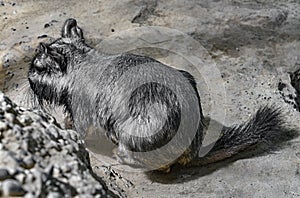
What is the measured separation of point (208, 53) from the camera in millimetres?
3398

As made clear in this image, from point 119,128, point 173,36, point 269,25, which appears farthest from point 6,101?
point 269,25

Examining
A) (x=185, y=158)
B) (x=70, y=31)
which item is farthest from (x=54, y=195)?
(x=70, y=31)

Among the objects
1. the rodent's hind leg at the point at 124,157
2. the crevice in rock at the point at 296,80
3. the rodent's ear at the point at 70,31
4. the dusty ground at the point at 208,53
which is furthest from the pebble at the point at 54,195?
the crevice in rock at the point at 296,80

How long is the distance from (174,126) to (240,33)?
1.37 metres

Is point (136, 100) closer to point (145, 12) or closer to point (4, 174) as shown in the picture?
point (4, 174)

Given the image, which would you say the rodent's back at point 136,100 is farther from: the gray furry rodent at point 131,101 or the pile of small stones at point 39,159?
the pile of small stones at point 39,159

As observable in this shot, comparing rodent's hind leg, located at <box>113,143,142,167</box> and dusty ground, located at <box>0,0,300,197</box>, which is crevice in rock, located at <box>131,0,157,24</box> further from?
rodent's hind leg, located at <box>113,143,142,167</box>

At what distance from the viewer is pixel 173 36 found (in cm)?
356

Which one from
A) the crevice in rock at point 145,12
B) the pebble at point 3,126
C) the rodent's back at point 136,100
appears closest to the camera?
the pebble at point 3,126

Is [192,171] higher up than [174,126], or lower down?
lower down

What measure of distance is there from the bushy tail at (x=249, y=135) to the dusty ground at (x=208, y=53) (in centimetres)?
5

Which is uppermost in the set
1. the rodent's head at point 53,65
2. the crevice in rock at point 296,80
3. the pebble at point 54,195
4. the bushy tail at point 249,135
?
the pebble at point 54,195

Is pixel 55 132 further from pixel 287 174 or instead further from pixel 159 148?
pixel 287 174

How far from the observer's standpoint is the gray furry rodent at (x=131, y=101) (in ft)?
7.93
